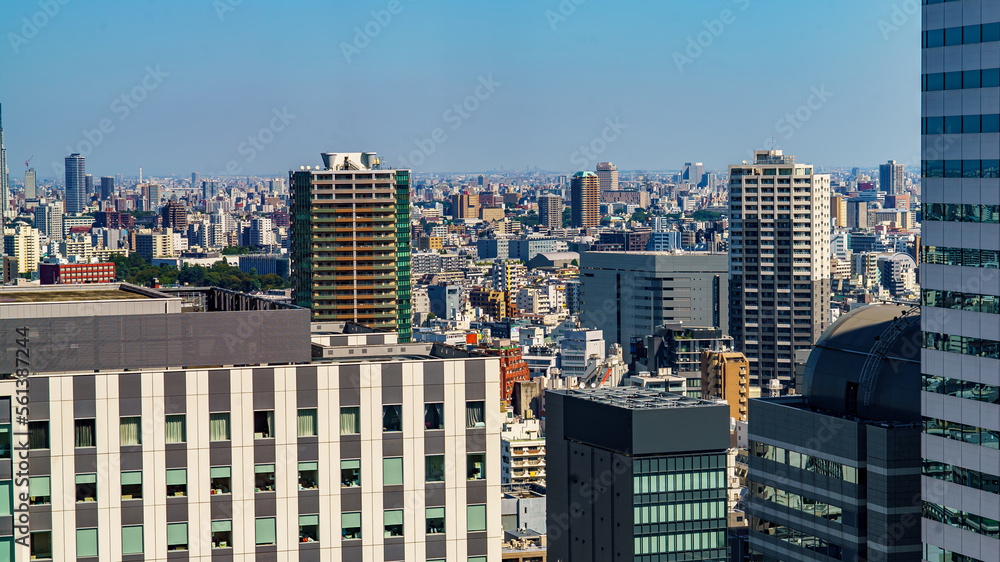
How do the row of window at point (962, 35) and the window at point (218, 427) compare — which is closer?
the window at point (218, 427)

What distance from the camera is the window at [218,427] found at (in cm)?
3073

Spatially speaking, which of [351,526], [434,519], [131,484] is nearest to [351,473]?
[351,526]

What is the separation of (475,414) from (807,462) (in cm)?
3297

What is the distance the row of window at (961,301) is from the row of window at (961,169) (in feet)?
12.5

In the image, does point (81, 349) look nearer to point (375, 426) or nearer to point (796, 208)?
point (375, 426)

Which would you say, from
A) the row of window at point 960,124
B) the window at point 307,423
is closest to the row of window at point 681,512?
the row of window at point 960,124

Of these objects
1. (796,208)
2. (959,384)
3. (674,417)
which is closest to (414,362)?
(959,384)

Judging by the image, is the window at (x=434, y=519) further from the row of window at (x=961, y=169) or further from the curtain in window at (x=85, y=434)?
the row of window at (x=961, y=169)

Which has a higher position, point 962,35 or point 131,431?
point 962,35

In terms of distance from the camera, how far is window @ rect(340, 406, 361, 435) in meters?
31.3

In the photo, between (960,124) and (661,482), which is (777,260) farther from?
(960,124)

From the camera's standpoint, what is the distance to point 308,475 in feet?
103

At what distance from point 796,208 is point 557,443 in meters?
114

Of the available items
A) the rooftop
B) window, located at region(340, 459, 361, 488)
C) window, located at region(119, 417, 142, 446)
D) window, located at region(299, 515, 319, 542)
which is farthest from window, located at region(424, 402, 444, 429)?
the rooftop
